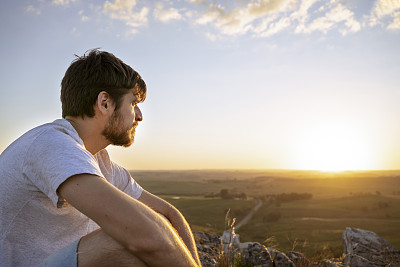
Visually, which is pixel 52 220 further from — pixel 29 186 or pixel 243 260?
pixel 243 260

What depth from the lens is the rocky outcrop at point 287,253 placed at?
4914 mm

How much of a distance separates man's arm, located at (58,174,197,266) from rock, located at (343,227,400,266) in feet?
16.9

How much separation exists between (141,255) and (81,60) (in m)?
1.87

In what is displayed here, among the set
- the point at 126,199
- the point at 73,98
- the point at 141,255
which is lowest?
the point at 141,255

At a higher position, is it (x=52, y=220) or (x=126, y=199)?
(x=126, y=199)

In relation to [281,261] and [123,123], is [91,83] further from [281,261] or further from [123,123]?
[281,261]

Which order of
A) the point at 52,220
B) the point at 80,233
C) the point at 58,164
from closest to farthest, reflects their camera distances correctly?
1. the point at 58,164
2. the point at 52,220
3. the point at 80,233

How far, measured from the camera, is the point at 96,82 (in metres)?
2.58

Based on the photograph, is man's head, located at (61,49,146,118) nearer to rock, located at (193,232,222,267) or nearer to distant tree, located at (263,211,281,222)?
rock, located at (193,232,222,267)

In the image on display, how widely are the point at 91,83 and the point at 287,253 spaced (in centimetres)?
520

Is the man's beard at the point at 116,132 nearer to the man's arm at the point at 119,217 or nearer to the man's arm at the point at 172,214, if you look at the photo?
the man's arm at the point at 172,214

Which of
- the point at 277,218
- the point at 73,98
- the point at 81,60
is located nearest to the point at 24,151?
the point at 73,98

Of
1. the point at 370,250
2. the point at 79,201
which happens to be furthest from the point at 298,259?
the point at 79,201

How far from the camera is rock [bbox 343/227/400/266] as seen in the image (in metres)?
5.90
